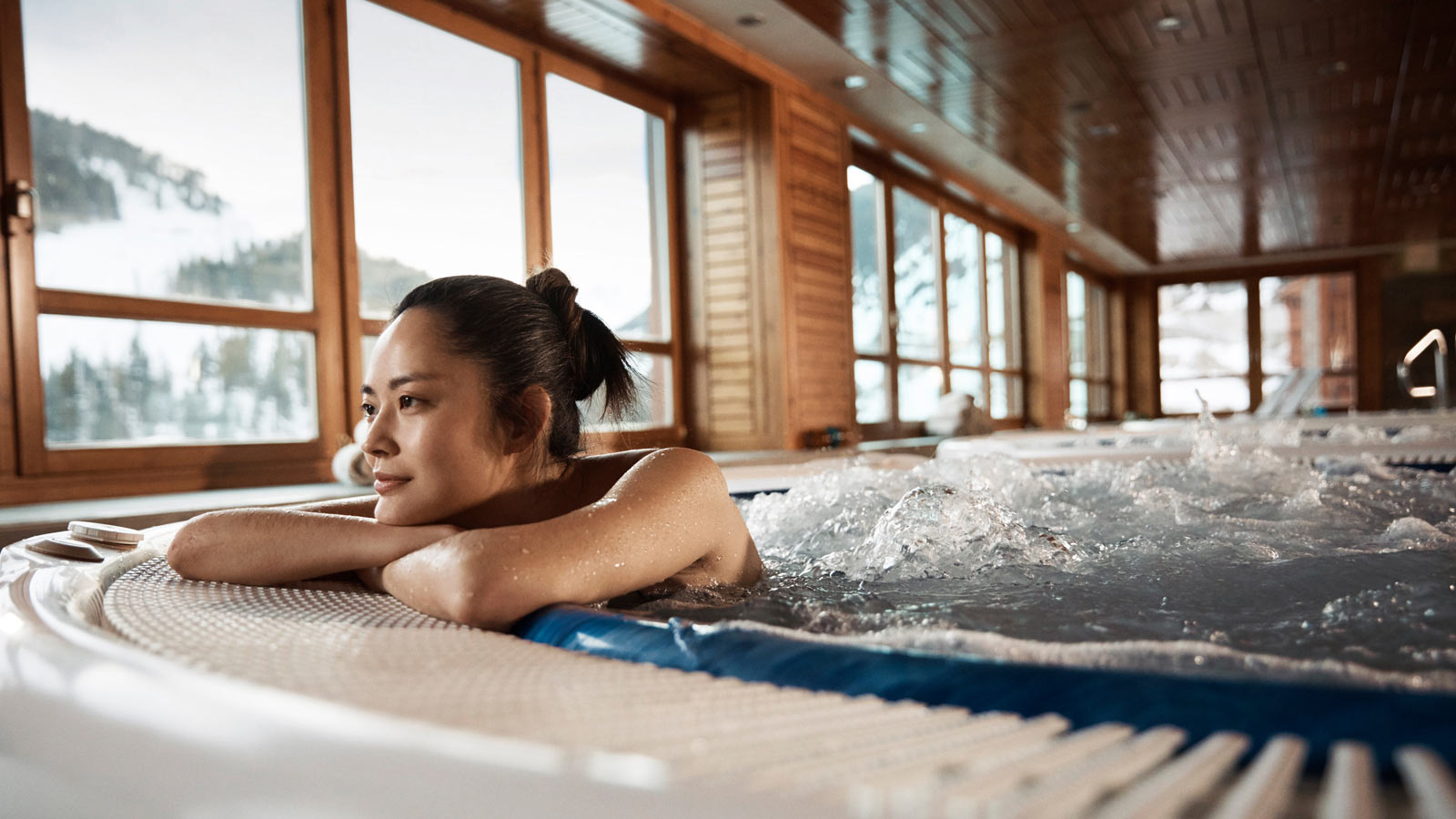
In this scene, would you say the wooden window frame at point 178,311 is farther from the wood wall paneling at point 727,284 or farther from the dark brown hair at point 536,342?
the wood wall paneling at point 727,284

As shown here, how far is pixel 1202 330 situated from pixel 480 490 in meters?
13.2

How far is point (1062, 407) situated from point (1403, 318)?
4651mm

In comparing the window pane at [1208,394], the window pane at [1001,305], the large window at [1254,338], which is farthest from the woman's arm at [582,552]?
the large window at [1254,338]

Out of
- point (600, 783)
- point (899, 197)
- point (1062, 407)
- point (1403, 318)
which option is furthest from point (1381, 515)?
point (1403, 318)

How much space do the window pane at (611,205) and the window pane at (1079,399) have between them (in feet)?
23.8

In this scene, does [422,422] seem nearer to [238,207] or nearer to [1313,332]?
[238,207]

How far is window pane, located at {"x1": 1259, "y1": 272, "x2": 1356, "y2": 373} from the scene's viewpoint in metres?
12.1

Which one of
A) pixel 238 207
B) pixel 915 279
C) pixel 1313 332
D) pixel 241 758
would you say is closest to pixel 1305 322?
pixel 1313 332

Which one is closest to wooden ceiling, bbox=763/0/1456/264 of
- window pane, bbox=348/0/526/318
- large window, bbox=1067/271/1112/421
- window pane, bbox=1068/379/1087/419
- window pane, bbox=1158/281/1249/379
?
window pane, bbox=348/0/526/318

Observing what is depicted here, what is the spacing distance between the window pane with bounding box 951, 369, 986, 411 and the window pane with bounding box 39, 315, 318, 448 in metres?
5.73

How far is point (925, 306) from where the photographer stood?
25.8ft

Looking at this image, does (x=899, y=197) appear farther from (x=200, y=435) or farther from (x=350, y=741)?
(x=350, y=741)

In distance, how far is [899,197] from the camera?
7.47 m

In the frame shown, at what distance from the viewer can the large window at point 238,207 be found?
294cm
